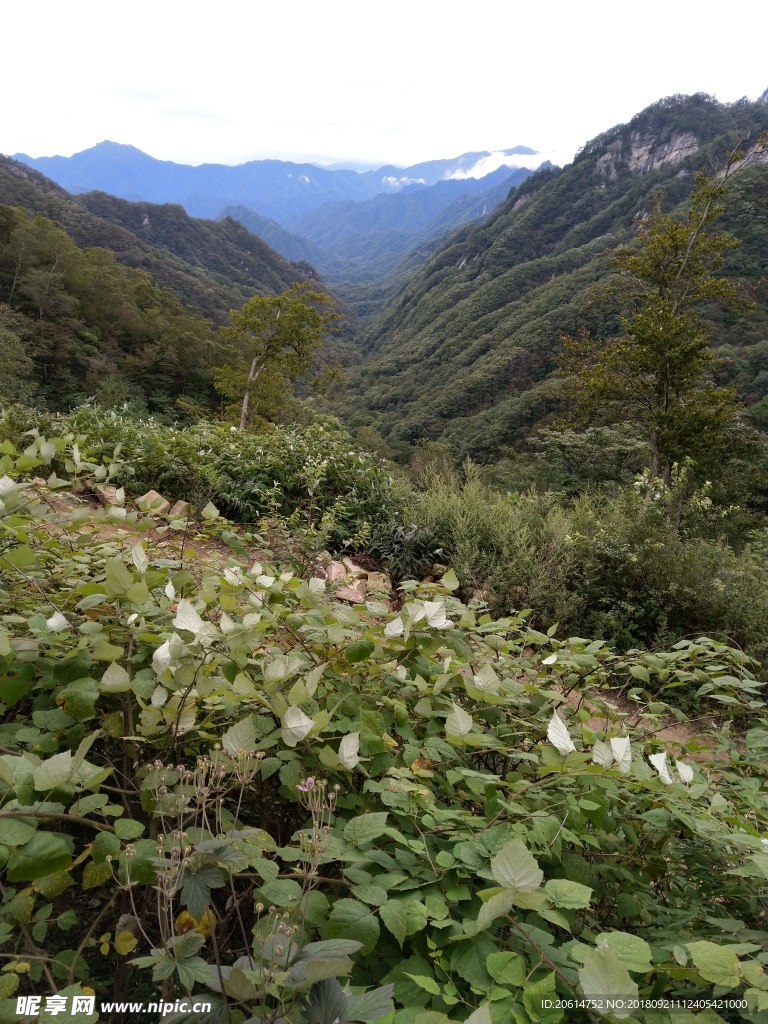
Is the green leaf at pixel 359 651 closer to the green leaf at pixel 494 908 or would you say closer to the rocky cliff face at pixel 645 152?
the green leaf at pixel 494 908

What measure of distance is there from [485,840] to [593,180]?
112096mm

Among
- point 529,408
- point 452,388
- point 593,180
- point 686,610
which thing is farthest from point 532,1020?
point 593,180

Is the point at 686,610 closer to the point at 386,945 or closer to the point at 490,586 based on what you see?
the point at 490,586

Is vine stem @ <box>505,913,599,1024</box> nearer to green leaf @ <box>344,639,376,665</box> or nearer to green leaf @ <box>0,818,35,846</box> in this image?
green leaf @ <box>344,639,376,665</box>

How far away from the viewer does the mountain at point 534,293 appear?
143 ft

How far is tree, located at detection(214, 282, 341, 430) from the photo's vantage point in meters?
16.1

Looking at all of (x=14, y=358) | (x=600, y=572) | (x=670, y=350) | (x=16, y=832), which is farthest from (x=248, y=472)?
(x=14, y=358)

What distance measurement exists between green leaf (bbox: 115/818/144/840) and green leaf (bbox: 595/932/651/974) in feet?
2.05

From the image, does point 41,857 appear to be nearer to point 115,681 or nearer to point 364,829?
point 115,681

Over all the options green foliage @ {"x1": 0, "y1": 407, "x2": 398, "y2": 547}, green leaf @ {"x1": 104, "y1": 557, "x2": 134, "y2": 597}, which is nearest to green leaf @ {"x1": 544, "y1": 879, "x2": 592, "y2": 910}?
green leaf @ {"x1": 104, "y1": 557, "x2": 134, "y2": 597}

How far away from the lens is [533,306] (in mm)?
62344

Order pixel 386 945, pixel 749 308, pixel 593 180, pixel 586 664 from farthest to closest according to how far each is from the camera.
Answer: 1. pixel 593 180
2. pixel 749 308
3. pixel 586 664
4. pixel 386 945

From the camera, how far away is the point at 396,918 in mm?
708

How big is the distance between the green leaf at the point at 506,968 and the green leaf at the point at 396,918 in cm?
11
